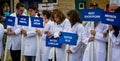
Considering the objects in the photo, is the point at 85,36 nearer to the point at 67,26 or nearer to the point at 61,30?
the point at 67,26

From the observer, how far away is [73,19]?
9.22 metres

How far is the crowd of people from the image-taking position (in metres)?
8.69

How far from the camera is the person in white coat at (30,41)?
10.3 meters

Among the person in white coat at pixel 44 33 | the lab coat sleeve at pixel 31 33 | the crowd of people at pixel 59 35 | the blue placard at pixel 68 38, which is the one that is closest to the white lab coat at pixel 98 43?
the crowd of people at pixel 59 35

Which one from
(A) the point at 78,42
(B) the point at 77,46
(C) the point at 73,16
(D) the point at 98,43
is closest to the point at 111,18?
(D) the point at 98,43

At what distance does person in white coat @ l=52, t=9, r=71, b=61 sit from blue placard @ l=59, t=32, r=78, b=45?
11.5 inches

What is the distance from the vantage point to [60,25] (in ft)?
31.8

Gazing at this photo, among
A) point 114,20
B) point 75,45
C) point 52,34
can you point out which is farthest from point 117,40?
point 52,34

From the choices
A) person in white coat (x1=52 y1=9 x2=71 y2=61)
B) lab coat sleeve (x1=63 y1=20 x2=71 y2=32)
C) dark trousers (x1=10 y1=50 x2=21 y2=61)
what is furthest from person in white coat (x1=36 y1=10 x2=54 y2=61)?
dark trousers (x1=10 y1=50 x2=21 y2=61)

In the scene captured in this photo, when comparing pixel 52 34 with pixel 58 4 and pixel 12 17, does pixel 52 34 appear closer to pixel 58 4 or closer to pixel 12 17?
pixel 12 17

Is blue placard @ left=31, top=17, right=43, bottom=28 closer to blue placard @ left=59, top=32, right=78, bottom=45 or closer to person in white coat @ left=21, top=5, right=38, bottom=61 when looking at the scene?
person in white coat @ left=21, top=5, right=38, bottom=61

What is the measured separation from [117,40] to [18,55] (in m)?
3.30

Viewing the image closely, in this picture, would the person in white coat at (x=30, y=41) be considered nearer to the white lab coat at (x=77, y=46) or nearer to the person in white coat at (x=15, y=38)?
the person in white coat at (x=15, y=38)

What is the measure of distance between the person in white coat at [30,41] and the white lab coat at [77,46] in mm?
1332
